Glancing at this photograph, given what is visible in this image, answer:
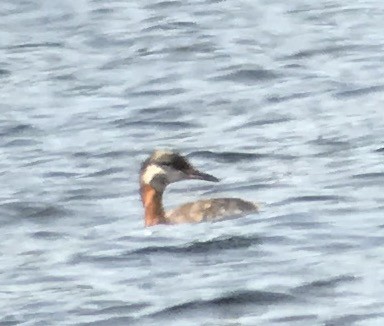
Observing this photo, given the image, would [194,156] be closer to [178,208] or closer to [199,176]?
[199,176]

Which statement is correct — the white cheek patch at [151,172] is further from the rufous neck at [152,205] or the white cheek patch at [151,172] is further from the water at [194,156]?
the water at [194,156]

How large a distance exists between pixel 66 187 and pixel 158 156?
66.0 inches

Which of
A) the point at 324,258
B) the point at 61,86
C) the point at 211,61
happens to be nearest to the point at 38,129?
the point at 61,86

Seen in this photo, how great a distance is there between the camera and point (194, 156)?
2023 cm

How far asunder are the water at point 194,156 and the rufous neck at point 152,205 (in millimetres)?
124

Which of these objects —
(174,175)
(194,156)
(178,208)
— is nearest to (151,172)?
(174,175)

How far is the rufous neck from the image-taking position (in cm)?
1725

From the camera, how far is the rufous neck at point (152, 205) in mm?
17250

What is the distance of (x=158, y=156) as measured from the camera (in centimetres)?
1766

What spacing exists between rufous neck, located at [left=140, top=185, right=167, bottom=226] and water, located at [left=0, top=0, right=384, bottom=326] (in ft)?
0.41

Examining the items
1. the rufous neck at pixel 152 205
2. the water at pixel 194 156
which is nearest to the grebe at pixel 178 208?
the rufous neck at pixel 152 205

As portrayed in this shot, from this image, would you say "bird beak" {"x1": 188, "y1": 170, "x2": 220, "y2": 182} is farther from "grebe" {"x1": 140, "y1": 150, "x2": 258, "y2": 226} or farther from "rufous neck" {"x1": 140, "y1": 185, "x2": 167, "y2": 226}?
"rufous neck" {"x1": 140, "y1": 185, "x2": 167, "y2": 226}

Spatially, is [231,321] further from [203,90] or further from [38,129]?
[203,90]

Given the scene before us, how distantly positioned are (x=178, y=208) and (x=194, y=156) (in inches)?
105
